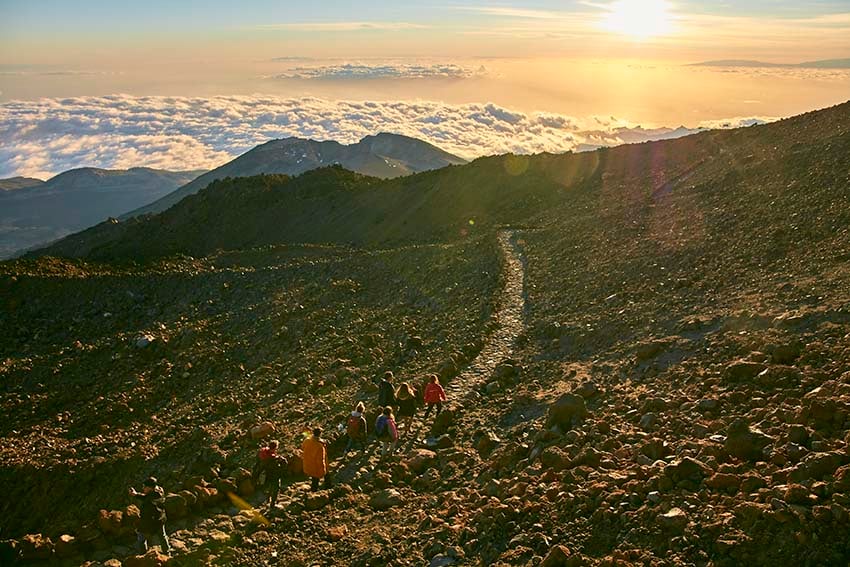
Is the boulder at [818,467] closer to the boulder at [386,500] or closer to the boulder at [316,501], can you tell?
the boulder at [386,500]

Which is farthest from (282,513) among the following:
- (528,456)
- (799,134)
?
(799,134)

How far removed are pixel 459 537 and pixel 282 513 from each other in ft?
11.9

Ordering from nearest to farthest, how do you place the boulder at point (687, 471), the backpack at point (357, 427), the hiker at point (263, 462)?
the boulder at point (687, 471) → the hiker at point (263, 462) → the backpack at point (357, 427)

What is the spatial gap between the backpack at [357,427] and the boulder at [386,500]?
2.58 meters

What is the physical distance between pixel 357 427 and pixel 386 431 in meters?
0.67

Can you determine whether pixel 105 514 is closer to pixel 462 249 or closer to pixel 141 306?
pixel 141 306

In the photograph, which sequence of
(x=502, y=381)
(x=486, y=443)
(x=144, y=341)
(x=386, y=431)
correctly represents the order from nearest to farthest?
1. (x=486, y=443)
2. (x=386, y=431)
3. (x=502, y=381)
4. (x=144, y=341)

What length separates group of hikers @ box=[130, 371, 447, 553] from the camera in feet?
34.6

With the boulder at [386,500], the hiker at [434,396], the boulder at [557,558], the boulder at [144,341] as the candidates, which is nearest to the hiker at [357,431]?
the hiker at [434,396]

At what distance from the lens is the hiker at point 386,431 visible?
14.4 m

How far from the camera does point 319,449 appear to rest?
12656mm

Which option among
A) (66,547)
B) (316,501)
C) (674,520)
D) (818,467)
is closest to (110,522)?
(66,547)

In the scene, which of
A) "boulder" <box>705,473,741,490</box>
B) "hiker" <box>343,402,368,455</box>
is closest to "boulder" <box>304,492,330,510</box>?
"hiker" <box>343,402,368,455</box>

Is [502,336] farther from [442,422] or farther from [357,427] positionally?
[357,427]
